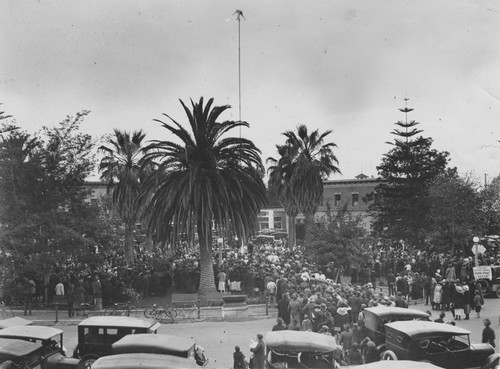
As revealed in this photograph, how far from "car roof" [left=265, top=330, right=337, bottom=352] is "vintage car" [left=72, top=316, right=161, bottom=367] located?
3.66 meters

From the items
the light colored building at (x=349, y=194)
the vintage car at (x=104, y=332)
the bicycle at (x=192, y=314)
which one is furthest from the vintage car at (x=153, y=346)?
the light colored building at (x=349, y=194)

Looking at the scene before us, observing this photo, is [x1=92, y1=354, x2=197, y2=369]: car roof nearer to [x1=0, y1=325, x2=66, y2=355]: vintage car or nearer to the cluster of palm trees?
[x1=0, y1=325, x2=66, y2=355]: vintage car

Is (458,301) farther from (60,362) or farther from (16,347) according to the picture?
(16,347)

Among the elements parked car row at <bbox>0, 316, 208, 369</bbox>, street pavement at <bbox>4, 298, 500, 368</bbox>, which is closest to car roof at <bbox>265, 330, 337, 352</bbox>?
parked car row at <bbox>0, 316, 208, 369</bbox>

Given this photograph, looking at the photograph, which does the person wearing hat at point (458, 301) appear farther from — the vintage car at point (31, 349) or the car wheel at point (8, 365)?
the car wheel at point (8, 365)

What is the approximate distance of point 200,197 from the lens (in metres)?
26.7

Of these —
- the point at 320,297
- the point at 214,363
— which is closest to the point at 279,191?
the point at 320,297

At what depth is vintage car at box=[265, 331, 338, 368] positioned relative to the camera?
12258 millimetres

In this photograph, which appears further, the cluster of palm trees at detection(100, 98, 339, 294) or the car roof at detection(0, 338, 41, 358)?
the cluster of palm trees at detection(100, 98, 339, 294)

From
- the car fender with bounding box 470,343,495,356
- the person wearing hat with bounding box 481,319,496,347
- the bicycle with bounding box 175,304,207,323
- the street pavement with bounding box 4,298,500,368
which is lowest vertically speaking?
the street pavement with bounding box 4,298,500,368

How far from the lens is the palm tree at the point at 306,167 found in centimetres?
4303

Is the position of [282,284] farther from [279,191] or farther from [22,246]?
[279,191]

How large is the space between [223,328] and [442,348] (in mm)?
9660

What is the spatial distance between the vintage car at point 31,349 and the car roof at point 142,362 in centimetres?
277
